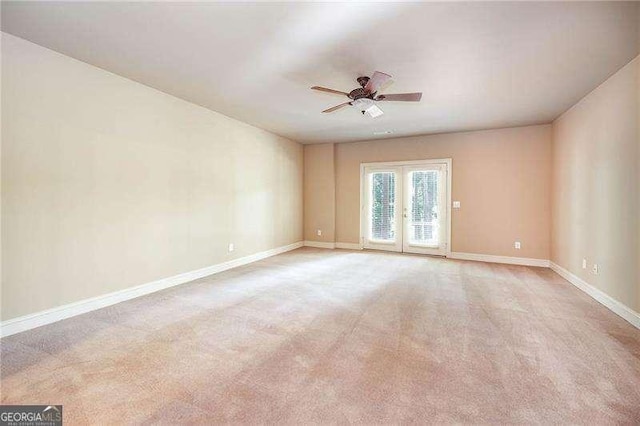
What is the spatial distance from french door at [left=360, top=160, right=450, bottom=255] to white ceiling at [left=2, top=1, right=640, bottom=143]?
232 centimetres

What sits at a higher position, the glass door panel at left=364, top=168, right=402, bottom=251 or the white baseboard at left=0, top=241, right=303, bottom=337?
the glass door panel at left=364, top=168, right=402, bottom=251

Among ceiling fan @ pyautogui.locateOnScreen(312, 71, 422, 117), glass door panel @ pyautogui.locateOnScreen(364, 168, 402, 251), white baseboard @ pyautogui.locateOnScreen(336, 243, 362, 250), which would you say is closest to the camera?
ceiling fan @ pyautogui.locateOnScreen(312, 71, 422, 117)

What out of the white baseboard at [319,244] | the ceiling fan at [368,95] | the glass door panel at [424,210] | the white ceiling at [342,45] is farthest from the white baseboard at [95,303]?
the glass door panel at [424,210]

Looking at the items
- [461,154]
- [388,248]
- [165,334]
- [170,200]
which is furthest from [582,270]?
[170,200]

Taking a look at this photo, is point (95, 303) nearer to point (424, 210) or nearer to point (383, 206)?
point (383, 206)

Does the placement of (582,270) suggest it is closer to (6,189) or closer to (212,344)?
(212,344)

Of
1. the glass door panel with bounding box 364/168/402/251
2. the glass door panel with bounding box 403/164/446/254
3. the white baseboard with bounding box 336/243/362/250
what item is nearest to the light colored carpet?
the glass door panel with bounding box 403/164/446/254

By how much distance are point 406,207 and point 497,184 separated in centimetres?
185

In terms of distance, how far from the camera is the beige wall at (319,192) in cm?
743

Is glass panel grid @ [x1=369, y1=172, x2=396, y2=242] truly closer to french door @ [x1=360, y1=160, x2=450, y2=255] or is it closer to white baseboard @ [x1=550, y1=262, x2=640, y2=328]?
french door @ [x1=360, y1=160, x2=450, y2=255]

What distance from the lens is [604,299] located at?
11.3ft

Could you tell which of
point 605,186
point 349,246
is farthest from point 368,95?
point 349,246

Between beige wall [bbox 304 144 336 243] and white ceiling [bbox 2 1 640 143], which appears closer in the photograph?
white ceiling [bbox 2 1 640 143]

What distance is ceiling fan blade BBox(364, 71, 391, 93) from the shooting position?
2850mm
